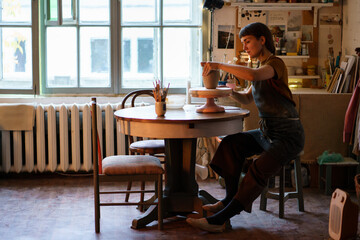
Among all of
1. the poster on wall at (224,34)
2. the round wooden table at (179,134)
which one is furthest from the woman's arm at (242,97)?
the poster on wall at (224,34)

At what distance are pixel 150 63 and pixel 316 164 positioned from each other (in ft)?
5.91

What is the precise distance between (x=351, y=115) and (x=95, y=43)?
240cm

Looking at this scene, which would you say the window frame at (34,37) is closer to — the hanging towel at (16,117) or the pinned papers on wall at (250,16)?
the hanging towel at (16,117)

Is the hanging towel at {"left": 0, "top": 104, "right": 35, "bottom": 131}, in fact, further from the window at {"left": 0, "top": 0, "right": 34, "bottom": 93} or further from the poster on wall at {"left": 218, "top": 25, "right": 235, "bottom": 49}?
the poster on wall at {"left": 218, "top": 25, "right": 235, "bottom": 49}

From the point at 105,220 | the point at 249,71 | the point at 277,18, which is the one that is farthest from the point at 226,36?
the point at 105,220

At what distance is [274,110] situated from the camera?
11.0 ft

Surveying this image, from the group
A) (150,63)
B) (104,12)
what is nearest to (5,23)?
(104,12)

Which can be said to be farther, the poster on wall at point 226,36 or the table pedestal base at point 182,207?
the poster on wall at point 226,36

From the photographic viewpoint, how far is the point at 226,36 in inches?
198

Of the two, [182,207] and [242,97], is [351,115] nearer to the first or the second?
[242,97]

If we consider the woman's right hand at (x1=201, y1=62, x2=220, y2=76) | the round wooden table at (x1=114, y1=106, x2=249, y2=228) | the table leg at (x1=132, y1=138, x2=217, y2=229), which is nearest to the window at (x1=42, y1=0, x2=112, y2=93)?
the round wooden table at (x1=114, y1=106, x2=249, y2=228)

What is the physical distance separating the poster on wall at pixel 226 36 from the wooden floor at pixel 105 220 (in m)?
1.38

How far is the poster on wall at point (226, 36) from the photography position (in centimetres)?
503

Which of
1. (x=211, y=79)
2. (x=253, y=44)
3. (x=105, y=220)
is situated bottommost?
(x=105, y=220)
